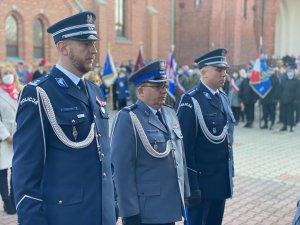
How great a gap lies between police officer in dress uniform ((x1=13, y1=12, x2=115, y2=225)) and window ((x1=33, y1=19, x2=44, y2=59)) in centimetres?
1968

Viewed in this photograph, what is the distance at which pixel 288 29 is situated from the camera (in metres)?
39.9

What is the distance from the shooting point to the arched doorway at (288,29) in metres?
39.1

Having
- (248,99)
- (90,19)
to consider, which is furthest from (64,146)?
(248,99)

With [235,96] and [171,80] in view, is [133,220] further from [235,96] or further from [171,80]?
[235,96]

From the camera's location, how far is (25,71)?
18.8 metres

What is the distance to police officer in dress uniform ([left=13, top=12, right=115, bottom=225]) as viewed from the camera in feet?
8.14

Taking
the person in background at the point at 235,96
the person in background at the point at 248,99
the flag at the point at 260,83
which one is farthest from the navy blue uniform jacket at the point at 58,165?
the person in background at the point at 235,96

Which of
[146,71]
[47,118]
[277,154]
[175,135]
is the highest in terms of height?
[146,71]

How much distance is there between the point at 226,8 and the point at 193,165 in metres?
28.2

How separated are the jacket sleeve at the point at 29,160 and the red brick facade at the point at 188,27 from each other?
2023 cm

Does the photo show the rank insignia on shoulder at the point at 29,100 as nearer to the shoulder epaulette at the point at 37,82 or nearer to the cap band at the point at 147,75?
the shoulder epaulette at the point at 37,82

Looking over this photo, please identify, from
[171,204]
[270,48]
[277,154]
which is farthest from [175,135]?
[270,48]

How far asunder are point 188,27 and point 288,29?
504 inches

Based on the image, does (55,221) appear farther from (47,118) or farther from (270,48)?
(270,48)
